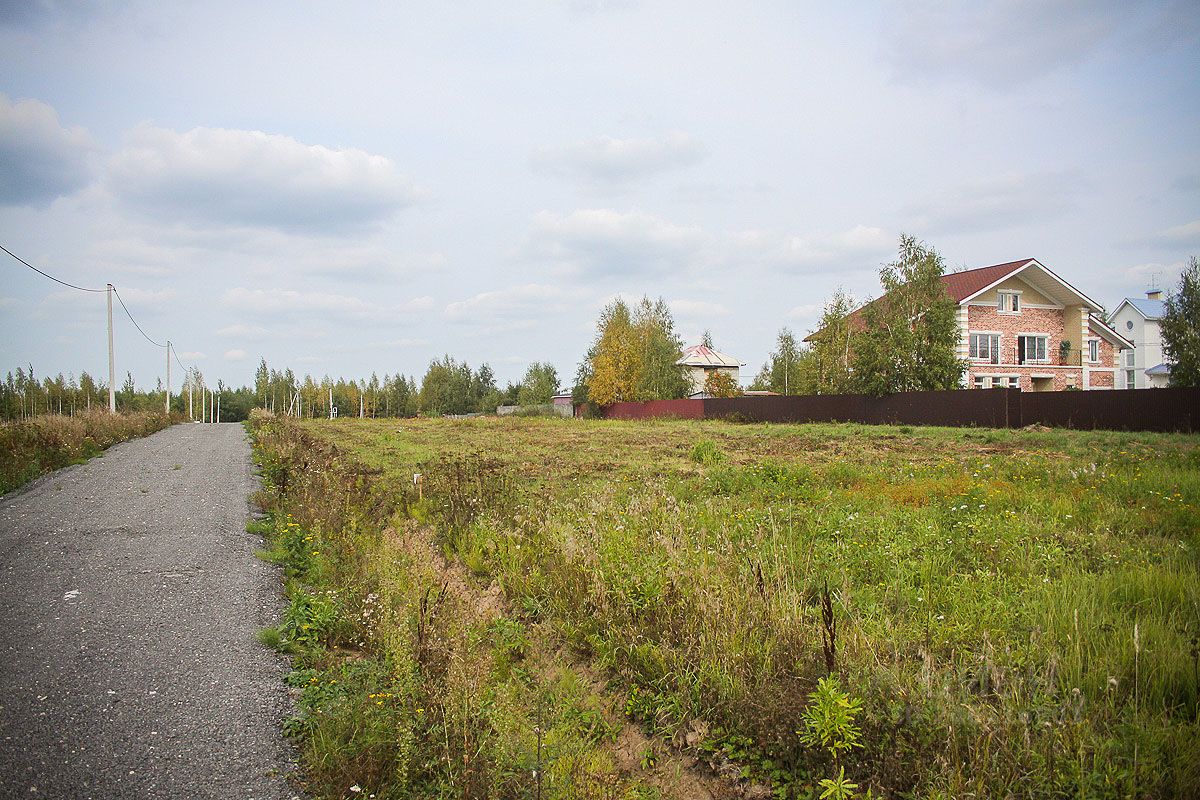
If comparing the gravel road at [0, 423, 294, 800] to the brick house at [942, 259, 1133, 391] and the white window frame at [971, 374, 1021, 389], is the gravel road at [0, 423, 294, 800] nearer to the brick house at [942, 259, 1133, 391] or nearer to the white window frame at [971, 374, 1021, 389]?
the brick house at [942, 259, 1133, 391]

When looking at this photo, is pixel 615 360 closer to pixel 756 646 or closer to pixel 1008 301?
pixel 1008 301

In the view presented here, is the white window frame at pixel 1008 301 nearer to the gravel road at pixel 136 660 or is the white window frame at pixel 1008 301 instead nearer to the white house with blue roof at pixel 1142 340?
the white house with blue roof at pixel 1142 340

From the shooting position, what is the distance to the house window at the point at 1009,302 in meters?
37.5

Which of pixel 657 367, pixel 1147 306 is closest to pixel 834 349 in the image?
pixel 657 367

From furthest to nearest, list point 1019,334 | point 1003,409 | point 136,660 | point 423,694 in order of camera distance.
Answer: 1. point 1019,334
2. point 1003,409
3. point 136,660
4. point 423,694

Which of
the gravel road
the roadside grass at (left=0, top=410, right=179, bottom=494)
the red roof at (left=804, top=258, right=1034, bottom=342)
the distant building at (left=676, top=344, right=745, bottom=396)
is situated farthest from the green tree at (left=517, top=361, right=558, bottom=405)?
the gravel road

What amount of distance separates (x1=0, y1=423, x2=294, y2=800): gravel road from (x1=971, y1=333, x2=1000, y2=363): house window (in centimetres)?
3886

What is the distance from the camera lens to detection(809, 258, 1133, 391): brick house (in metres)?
36.8

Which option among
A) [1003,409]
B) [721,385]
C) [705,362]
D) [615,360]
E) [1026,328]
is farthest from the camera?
[705,362]

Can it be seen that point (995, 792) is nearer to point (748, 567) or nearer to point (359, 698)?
point (748, 567)

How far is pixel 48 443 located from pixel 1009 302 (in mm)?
43937

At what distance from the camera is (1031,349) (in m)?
38.6

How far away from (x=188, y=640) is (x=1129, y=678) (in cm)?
626

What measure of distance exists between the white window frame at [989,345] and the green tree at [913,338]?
6612mm
